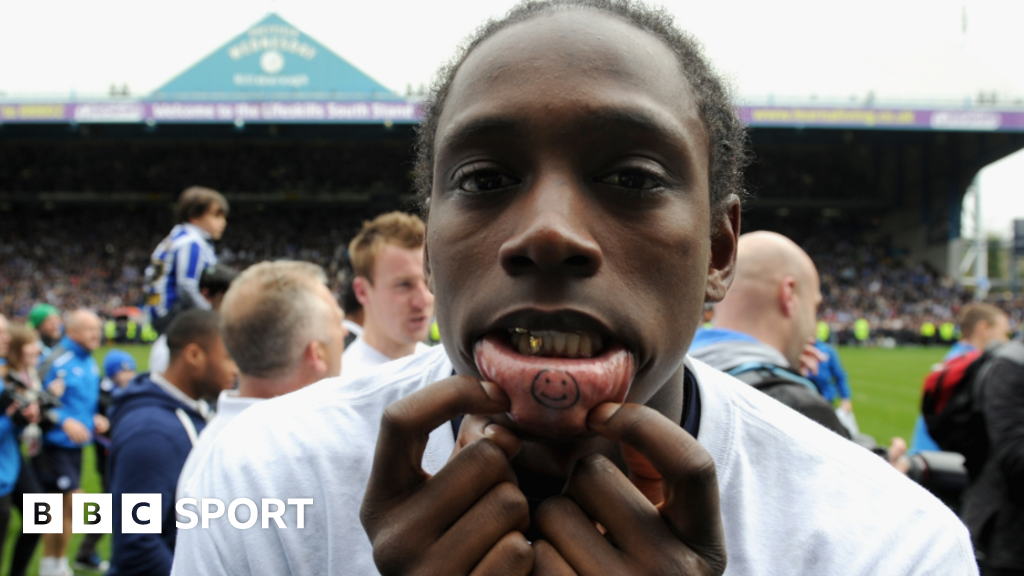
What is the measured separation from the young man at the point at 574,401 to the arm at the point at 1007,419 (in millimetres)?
2408

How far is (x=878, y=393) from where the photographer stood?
49.0 ft

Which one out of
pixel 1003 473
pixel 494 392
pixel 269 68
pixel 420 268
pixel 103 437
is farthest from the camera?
pixel 269 68

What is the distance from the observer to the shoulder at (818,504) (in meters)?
1.31

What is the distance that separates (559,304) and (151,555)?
2.86 m

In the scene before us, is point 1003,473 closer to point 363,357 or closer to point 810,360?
point 810,360

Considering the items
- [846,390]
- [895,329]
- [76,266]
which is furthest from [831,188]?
[76,266]

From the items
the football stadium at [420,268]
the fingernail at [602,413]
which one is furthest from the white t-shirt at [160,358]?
the fingernail at [602,413]

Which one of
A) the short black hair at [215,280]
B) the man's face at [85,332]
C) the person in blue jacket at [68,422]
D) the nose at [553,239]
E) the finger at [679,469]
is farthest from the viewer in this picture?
the man's face at [85,332]

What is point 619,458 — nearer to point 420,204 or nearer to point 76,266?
point 420,204

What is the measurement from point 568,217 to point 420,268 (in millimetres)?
2981

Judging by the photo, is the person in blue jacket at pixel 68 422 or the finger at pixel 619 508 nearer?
the finger at pixel 619 508

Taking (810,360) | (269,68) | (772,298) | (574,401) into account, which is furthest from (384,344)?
(269,68)

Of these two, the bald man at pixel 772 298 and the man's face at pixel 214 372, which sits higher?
the bald man at pixel 772 298

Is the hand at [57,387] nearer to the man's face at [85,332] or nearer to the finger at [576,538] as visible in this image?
the man's face at [85,332]
